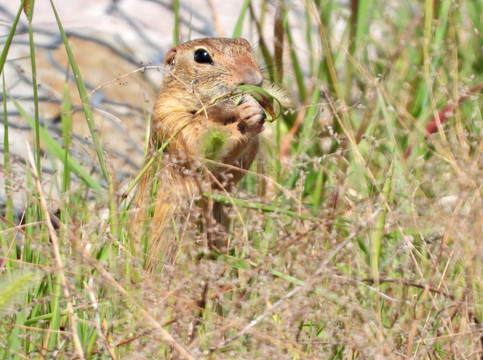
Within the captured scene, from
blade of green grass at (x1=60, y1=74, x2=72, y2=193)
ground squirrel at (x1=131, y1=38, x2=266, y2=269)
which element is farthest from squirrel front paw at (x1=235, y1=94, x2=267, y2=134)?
blade of green grass at (x1=60, y1=74, x2=72, y2=193)

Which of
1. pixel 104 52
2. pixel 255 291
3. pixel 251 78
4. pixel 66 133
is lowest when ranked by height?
pixel 255 291

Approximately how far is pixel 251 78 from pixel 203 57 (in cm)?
27

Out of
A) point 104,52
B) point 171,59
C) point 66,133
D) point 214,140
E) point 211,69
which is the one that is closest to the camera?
point 214,140

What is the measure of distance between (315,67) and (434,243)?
1.42m

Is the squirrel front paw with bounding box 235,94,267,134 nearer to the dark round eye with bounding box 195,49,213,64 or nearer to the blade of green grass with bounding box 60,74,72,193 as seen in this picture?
the dark round eye with bounding box 195,49,213,64

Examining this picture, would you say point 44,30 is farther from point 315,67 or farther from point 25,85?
point 315,67

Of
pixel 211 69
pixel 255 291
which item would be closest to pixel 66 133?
pixel 211 69

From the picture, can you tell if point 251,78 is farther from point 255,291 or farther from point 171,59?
point 255,291

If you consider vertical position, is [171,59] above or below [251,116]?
above

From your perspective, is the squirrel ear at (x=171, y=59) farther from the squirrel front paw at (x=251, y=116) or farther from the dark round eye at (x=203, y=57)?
the squirrel front paw at (x=251, y=116)

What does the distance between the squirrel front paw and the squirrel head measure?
0.08 meters

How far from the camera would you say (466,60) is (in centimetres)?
312

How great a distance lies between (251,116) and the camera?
2135 millimetres

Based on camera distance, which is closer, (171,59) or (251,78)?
(251,78)
